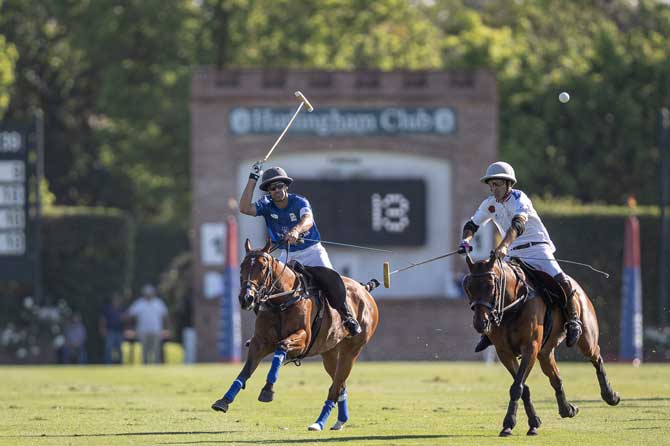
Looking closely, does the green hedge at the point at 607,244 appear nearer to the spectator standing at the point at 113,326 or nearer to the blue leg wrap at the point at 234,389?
the spectator standing at the point at 113,326

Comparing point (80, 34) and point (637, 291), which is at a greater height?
point (80, 34)

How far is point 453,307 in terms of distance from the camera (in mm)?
39906

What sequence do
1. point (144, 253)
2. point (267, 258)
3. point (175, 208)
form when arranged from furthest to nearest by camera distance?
point (175, 208) → point (144, 253) → point (267, 258)

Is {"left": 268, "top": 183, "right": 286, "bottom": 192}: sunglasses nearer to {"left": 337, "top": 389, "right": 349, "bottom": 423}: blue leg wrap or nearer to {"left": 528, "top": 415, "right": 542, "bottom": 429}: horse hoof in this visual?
{"left": 337, "top": 389, "right": 349, "bottom": 423}: blue leg wrap

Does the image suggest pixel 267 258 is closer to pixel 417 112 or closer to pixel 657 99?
pixel 417 112

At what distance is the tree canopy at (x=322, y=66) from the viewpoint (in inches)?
2029

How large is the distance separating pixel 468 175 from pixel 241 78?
6.24 meters

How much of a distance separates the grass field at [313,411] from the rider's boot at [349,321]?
937 mm

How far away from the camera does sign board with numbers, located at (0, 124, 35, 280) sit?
3466 centimetres

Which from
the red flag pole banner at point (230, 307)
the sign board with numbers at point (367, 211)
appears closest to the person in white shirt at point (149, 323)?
the red flag pole banner at point (230, 307)

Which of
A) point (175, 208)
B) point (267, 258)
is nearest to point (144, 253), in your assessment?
point (175, 208)

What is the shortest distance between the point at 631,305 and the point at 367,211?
6725 mm

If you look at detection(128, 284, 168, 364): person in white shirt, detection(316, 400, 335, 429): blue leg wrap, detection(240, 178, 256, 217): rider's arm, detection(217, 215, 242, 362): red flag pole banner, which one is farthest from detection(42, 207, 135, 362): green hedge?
detection(316, 400, 335, 429): blue leg wrap

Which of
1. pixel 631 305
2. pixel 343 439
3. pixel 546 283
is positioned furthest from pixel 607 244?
pixel 343 439
